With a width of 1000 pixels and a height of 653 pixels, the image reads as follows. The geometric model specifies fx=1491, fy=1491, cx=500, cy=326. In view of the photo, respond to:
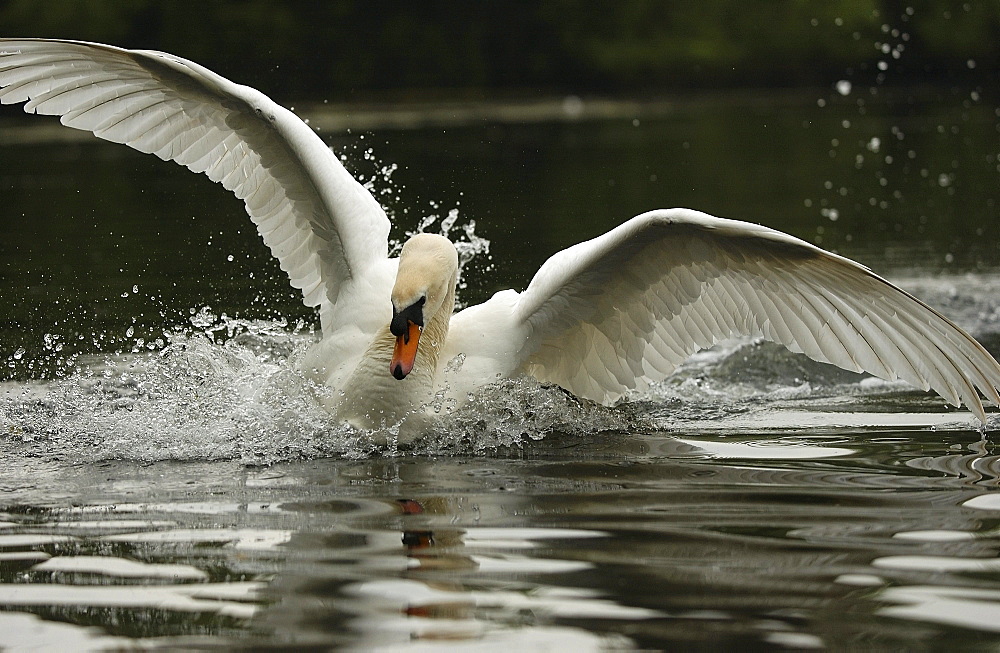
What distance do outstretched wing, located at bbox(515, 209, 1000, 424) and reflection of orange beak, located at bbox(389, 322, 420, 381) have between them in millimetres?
708

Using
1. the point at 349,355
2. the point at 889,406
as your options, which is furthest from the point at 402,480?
the point at 889,406

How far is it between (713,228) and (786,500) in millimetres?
1296

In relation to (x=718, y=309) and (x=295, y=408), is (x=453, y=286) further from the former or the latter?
(x=718, y=309)

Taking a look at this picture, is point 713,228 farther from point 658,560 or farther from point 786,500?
point 658,560

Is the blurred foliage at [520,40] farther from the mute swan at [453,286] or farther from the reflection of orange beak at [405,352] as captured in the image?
the reflection of orange beak at [405,352]

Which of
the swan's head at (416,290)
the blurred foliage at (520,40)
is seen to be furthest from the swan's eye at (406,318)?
the blurred foliage at (520,40)

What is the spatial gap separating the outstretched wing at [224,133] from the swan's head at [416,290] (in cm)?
83

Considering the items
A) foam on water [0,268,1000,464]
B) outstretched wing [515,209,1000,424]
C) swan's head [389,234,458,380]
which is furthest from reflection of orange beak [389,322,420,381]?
outstretched wing [515,209,1000,424]

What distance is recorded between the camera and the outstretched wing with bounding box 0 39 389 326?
24.6ft

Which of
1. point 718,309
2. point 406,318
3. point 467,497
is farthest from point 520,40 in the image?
point 467,497

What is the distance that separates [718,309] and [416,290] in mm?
1495

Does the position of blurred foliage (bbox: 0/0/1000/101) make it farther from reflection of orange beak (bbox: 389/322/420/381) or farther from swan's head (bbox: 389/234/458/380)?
reflection of orange beak (bbox: 389/322/420/381)

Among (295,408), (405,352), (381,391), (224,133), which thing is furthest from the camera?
(224,133)

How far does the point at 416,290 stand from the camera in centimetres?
664
